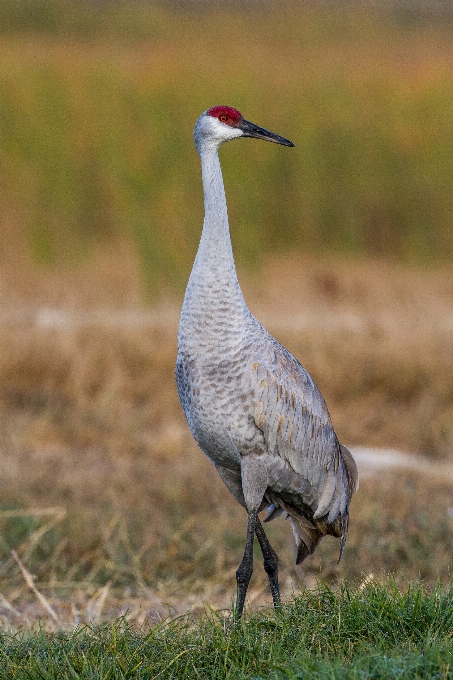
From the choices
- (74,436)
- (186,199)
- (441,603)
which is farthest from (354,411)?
(441,603)

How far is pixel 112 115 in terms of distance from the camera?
1059 cm

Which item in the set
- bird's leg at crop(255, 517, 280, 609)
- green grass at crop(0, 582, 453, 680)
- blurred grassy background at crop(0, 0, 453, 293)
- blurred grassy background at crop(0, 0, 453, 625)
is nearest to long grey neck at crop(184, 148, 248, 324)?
bird's leg at crop(255, 517, 280, 609)

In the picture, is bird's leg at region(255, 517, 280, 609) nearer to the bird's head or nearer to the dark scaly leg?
the dark scaly leg

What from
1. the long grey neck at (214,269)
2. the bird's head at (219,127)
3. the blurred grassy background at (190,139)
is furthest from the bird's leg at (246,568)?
the blurred grassy background at (190,139)

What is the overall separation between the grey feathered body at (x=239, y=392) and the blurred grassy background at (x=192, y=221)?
2.31 m

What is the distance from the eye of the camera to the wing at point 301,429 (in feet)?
13.0

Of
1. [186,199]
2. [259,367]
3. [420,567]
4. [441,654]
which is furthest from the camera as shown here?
[186,199]

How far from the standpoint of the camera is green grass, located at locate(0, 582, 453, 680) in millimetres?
3092

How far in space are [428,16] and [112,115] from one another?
3.90 metres

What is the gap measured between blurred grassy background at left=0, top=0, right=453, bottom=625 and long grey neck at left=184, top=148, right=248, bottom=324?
8.89 ft

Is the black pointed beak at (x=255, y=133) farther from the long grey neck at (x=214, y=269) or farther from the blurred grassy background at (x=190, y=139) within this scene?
the blurred grassy background at (x=190, y=139)

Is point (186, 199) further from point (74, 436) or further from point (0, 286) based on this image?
point (74, 436)

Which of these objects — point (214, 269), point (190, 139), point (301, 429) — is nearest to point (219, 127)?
point (214, 269)

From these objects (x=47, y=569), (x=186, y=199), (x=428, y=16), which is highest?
(x=428, y=16)
